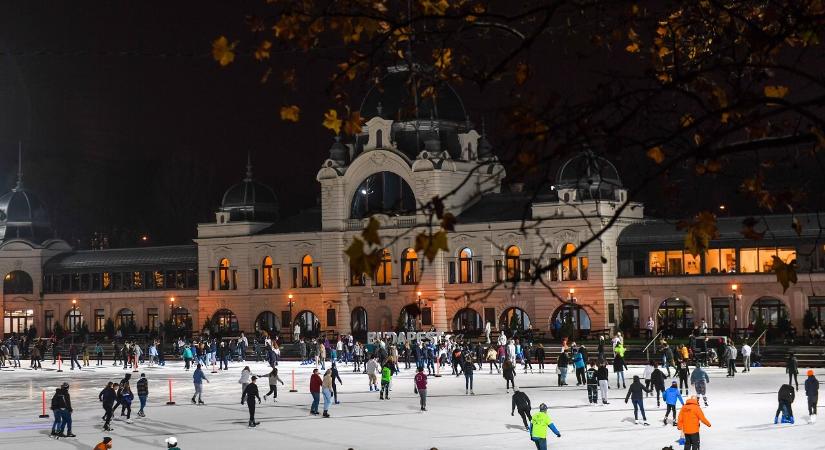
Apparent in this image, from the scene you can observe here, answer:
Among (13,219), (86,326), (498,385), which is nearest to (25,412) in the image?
(498,385)

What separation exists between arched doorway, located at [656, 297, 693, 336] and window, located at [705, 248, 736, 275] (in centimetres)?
253

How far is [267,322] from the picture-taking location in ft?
322

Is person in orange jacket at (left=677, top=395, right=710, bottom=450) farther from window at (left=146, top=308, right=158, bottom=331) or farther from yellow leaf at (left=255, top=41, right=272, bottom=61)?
window at (left=146, top=308, right=158, bottom=331)

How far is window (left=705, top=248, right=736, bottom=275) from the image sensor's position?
82.1 metres

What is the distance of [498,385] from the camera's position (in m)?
51.8

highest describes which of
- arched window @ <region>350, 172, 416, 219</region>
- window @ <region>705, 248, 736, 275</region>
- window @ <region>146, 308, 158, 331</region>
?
arched window @ <region>350, 172, 416, 219</region>

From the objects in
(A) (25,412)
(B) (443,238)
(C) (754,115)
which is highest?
(C) (754,115)

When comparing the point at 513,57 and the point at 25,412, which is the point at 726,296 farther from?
the point at 513,57

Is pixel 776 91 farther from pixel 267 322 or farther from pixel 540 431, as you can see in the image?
pixel 267 322

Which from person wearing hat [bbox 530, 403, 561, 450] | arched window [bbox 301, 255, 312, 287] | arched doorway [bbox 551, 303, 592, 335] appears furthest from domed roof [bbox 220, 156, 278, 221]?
person wearing hat [bbox 530, 403, 561, 450]

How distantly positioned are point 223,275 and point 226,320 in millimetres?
3286

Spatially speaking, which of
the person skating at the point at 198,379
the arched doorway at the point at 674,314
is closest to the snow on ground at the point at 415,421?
the person skating at the point at 198,379

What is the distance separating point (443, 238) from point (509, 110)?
1.36m

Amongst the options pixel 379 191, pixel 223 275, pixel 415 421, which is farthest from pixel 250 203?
pixel 415 421
